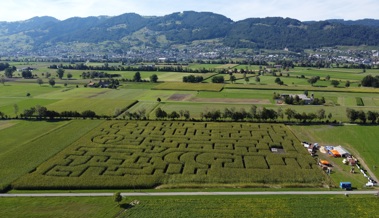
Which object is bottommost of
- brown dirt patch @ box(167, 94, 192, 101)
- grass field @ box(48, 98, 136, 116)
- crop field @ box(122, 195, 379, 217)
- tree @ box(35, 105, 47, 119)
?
crop field @ box(122, 195, 379, 217)

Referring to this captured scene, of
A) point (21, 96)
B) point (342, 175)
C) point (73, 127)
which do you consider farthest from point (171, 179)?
point (21, 96)

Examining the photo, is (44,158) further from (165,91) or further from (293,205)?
(165,91)

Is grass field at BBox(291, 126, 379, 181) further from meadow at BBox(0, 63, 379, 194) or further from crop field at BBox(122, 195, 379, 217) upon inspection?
crop field at BBox(122, 195, 379, 217)

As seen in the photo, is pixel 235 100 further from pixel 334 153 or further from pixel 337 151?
pixel 334 153

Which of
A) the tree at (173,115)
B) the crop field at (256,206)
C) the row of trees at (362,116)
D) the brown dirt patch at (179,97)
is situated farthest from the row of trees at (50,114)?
the row of trees at (362,116)

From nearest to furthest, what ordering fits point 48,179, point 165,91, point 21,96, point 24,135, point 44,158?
point 48,179, point 44,158, point 24,135, point 21,96, point 165,91

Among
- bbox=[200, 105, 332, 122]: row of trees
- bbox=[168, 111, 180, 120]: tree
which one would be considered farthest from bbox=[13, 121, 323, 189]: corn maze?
bbox=[200, 105, 332, 122]: row of trees
